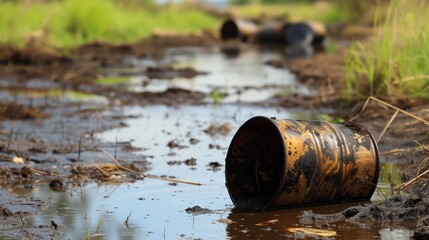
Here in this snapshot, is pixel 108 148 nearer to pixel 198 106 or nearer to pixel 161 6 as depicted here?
pixel 198 106

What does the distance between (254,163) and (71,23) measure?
1436 centimetres

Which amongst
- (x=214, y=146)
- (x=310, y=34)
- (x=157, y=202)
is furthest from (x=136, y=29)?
(x=157, y=202)

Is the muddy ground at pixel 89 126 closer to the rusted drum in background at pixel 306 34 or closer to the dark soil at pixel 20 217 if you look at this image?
the dark soil at pixel 20 217

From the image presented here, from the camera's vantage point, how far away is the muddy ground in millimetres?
4887

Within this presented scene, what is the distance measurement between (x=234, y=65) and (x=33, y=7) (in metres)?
6.77

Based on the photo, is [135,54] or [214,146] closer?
[214,146]

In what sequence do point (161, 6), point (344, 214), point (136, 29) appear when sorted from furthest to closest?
point (161, 6) → point (136, 29) → point (344, 214)

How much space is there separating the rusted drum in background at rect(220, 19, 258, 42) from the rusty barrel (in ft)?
58.4


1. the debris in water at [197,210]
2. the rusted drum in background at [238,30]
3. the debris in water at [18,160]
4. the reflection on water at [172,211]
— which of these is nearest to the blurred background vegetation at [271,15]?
the rusted drum in background at [238,30]

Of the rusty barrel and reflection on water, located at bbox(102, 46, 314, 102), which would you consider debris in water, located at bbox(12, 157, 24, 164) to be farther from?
reflection on water, located at bbox(102, 46, 314, 102)

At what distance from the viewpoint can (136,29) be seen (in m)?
22.4

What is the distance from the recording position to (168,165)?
657 cm

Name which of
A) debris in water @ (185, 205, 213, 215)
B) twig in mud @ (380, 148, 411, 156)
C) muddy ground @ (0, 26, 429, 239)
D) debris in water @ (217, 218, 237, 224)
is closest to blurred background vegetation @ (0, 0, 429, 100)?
muddy ground @ (0, 26, 429, 239)

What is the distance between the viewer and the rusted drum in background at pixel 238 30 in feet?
76.6
